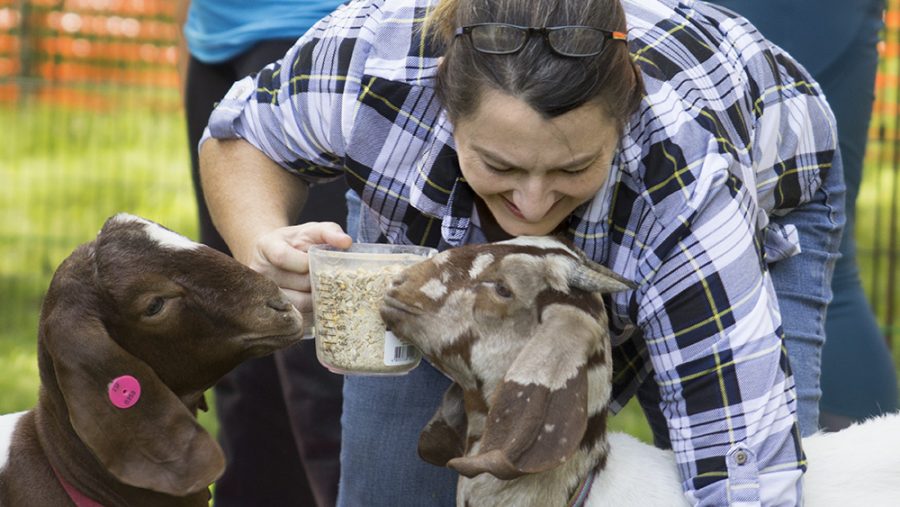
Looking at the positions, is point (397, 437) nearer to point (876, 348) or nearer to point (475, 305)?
point (475, 305)

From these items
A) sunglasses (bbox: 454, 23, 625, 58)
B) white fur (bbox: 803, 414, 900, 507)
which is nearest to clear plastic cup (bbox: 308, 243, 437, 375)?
sunglasses (bbox: 454, 23, 625, 58)

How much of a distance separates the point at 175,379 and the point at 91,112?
17.2 ft

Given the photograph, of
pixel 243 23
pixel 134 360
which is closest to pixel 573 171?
pixel 134 360

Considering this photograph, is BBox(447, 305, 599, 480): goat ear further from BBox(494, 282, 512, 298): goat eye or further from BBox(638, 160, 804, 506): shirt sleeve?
BBox(638, 160, 804, 506): shirt sleeve

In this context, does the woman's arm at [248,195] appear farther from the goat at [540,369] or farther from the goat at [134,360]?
the goat at [540,369]

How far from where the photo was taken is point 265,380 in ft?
15.4

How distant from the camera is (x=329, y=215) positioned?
434 cm

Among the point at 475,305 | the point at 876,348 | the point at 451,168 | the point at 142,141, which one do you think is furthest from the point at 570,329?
the point at 142,141

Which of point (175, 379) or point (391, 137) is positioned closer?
point (175, 379)

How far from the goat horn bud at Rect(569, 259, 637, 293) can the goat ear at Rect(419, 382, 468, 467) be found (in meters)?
0.45

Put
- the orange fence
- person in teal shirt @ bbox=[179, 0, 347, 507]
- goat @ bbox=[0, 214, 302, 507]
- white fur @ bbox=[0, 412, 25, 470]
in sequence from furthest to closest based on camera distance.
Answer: the orange fence, person in teal shirt @ bbox=[179, 0, 347, 507], white fur @ bbox=[0, 412, 25, 470], goat @ bbox=[0, 214, 302, 507]

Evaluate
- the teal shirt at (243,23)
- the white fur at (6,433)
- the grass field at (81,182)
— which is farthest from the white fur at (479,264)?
the grass field at (81,182)

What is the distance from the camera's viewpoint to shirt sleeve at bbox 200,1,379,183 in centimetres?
335

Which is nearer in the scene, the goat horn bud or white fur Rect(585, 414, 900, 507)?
the goat horn bud
